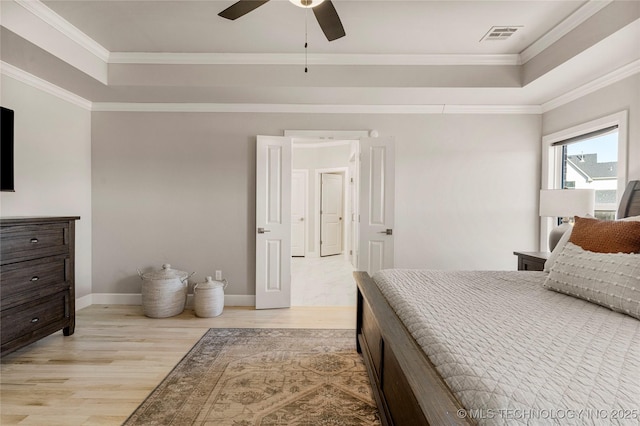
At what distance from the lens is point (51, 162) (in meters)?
3.17

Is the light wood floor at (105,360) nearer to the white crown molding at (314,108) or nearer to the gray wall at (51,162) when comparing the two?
the gray wall at (51,162)

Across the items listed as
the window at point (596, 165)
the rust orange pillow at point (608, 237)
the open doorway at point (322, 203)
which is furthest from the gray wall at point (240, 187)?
the open doorway at point (322, 203)

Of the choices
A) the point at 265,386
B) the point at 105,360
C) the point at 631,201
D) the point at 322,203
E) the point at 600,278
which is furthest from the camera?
the point at 322,203

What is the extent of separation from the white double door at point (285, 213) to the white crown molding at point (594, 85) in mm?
1831

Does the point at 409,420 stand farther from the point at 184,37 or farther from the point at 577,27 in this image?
the point at 184,37

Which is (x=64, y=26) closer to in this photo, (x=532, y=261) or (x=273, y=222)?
(x=273, y=222)

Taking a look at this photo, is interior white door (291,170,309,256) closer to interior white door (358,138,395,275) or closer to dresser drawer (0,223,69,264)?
interior white door (358,138,395,275)

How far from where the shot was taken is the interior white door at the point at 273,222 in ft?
12.0

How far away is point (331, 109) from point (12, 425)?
12.0 ft

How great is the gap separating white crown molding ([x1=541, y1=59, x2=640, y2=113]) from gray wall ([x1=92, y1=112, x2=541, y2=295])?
26 centimetres

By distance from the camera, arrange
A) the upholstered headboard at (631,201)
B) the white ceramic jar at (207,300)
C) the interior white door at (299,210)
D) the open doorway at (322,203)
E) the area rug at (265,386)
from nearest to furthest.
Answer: the area rug at (265,386), the upholstered headboard at (631,201), the white ceramic jar at (207,300), the open doorway at (322,203), the interior white door at (299,210)

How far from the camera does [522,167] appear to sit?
12.2 feet

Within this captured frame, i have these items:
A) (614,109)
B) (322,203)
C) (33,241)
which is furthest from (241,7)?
(322,203)

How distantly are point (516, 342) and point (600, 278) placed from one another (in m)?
0.80
